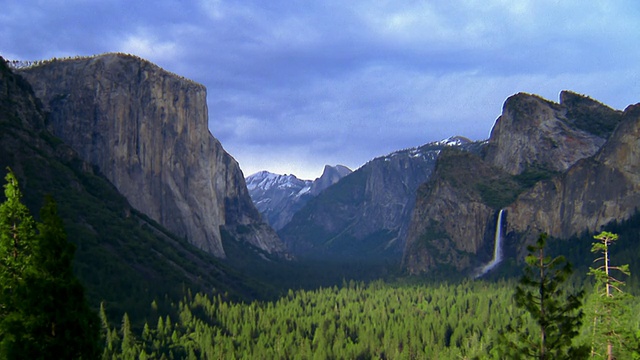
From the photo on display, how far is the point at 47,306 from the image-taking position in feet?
89.1

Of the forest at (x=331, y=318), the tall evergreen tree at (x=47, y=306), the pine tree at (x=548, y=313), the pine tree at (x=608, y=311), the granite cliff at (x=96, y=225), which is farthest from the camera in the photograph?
the granite cliff at (x=96, y=225)

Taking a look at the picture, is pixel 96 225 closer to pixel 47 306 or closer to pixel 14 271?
pixel 14 271

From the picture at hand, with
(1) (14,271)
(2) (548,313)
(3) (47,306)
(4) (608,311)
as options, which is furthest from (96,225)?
(2) (548,313)

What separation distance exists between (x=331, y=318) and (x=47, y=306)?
128 m

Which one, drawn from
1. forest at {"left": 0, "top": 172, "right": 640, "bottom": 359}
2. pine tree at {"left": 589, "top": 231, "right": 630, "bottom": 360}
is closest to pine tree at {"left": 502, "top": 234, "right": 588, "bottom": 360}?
forest at {"left": 0, "top": 172, "right": 640, "bottom": 359}

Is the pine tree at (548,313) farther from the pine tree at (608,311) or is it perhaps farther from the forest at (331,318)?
the pine tree at (608,311)

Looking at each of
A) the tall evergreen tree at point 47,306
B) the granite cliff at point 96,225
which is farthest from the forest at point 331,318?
the granite cliff at point 96,225

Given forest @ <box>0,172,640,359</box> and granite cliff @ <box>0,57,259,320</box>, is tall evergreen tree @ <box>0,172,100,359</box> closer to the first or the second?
forest @ <box>0,172,640,359</box>

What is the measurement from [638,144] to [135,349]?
595 feet

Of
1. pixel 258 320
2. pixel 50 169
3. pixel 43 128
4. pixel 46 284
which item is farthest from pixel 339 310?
pixel 46 284

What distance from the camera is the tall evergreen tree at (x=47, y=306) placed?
2678 centimetres

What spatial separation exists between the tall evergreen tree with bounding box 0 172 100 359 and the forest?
0.17 ft

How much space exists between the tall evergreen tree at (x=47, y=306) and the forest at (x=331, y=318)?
0.05m

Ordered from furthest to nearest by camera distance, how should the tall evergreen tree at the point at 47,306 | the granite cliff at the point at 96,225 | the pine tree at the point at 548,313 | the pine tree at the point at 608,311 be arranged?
the granite cliff at the point at 96,225 < the pine tree at the point at 608,311 < the pine tree at the point at 548,313 < the tall evergreen tree at the point at 47,306
